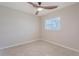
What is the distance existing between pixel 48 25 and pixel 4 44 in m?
2.81

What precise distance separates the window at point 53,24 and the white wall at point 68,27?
0.81 ft

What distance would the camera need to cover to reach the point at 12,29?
13.8ft

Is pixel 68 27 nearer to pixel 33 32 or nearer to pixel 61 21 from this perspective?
pixel 61 21

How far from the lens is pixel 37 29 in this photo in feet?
18.9

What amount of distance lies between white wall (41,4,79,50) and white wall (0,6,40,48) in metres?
1.55

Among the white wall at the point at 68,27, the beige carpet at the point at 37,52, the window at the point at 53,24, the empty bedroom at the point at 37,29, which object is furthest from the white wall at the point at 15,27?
the white wall at the point at 68,27

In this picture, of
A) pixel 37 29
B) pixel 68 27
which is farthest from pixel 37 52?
pixel 37 29

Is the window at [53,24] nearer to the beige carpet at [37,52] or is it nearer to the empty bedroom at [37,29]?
the empty bedroom at [37,29]

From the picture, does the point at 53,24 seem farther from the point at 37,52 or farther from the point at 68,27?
the point at 37,52

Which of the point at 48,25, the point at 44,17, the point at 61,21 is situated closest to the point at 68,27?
the point at 61,21

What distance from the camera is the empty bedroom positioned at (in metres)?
3.30

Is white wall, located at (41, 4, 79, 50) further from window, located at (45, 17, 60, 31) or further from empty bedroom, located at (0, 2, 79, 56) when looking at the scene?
window, located at (45, 17, 60, 31)

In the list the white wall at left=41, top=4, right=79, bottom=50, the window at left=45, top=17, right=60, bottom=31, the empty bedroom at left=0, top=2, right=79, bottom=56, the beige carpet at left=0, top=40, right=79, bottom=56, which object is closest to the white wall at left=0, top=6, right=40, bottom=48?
the empty bedroom at left=0, top=2, right=79, bottom=56

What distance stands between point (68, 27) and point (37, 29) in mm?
2508
